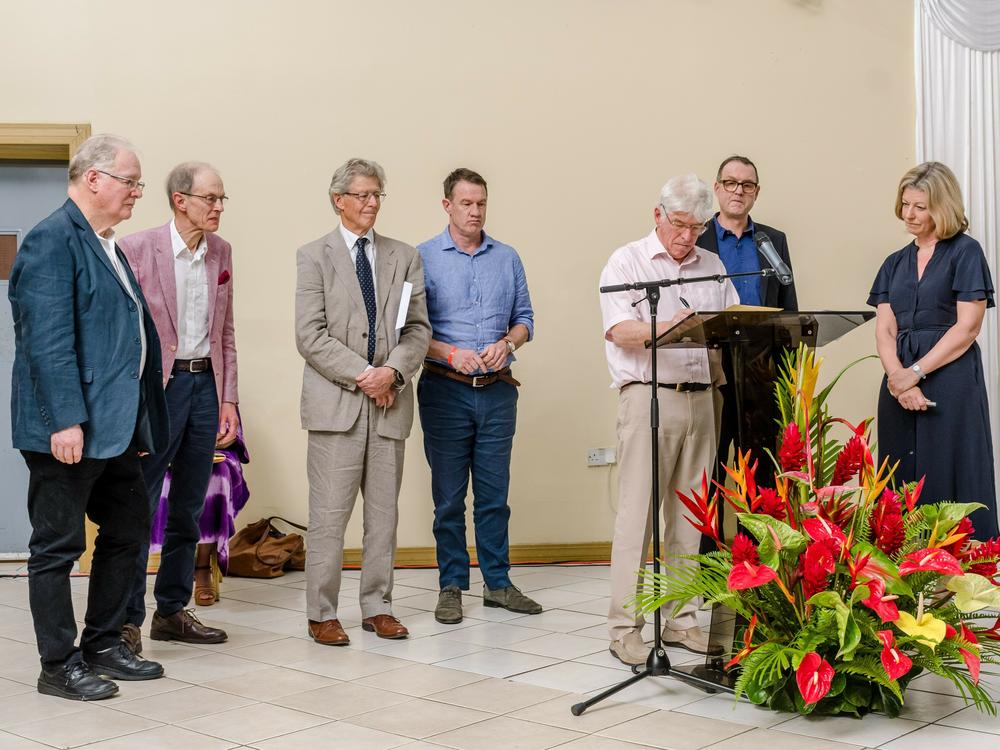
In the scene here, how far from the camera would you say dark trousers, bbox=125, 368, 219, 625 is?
3.86 metres

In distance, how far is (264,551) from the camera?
518 centimetres

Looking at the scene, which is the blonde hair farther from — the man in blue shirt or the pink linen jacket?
the pink linen jacket

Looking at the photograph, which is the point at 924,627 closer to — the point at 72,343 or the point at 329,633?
the point at 329,633

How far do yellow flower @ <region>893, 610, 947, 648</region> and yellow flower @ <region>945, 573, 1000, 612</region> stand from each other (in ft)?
0.37

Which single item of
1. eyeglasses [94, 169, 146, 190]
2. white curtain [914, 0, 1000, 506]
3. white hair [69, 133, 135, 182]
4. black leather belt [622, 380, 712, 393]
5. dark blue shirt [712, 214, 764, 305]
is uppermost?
white curtain [914, 0, 1000, 506]

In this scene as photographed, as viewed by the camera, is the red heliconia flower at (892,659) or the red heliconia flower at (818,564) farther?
the red heliconia flower at (818,564)

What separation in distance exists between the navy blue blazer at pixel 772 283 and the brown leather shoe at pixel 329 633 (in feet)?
6.56

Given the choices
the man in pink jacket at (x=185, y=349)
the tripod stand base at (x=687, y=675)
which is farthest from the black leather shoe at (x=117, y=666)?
the tripod stand base at (x=687, y=675)

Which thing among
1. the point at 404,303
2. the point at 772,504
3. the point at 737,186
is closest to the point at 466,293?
the point at 404,303

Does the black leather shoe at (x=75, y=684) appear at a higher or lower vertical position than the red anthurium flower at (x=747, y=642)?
lower

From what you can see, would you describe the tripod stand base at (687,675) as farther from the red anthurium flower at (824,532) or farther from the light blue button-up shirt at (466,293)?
the light blue button-up shirt at (466,293)

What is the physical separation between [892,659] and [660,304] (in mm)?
1334

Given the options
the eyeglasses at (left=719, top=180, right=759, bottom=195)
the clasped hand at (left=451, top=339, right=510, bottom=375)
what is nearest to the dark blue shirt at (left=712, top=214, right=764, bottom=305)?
the eyeglasses at (left=719, top=180, right=759, bottom=195)

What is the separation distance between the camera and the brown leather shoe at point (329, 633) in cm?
385
